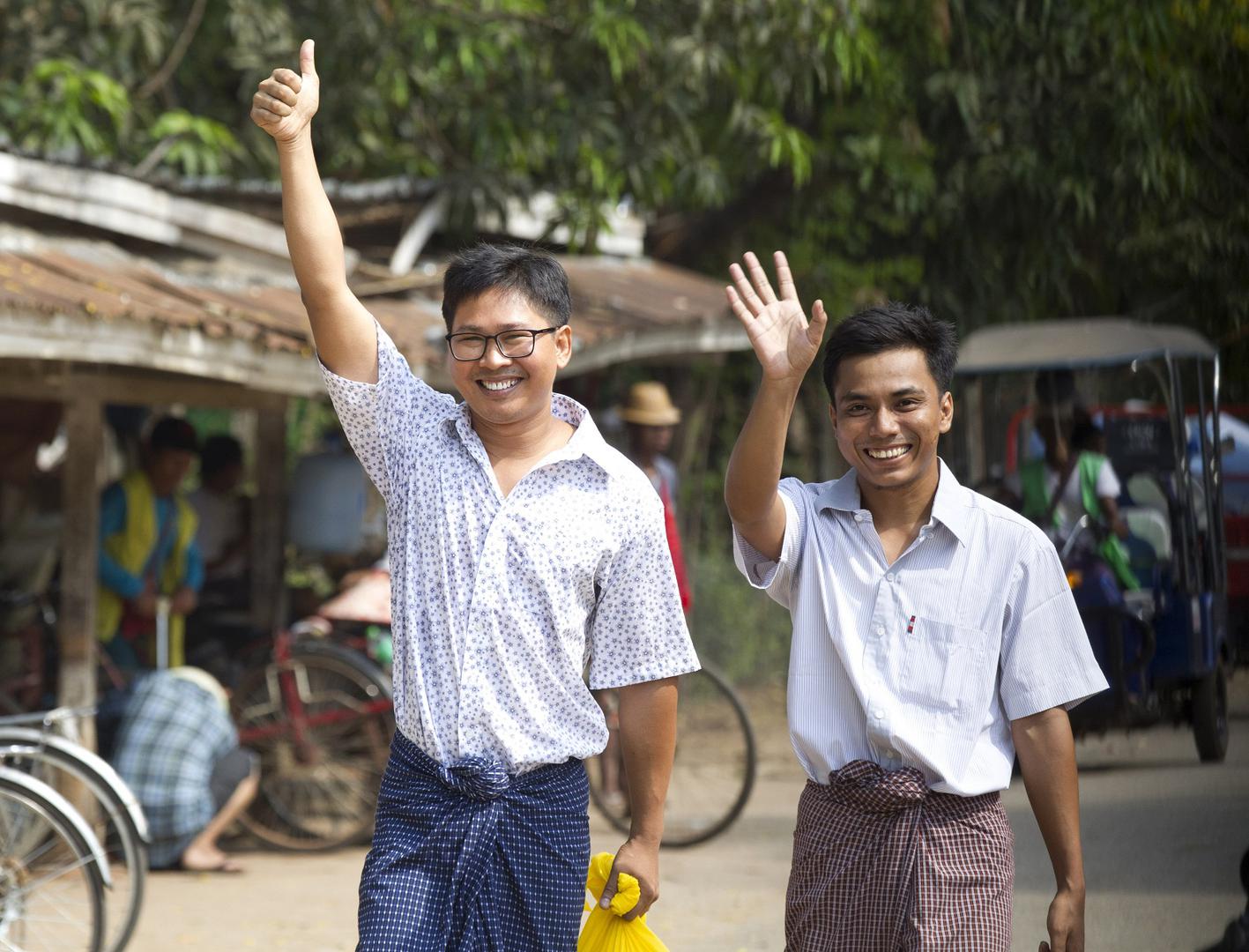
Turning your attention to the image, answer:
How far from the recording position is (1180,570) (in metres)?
4.25

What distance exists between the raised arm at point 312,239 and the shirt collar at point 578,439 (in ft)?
0.58

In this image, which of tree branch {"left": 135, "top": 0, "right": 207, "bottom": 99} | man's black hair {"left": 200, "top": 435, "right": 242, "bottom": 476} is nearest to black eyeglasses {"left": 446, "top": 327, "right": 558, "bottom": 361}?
man's black hair {"left": 200, "top": 435, "right": 242, "bottom": 476}

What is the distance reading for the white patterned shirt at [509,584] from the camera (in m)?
2.55

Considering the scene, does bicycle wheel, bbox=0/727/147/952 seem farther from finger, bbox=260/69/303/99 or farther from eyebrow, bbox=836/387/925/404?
eyebrow, bbox=836/387/925/404

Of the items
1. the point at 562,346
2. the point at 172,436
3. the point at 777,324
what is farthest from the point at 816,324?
the point at 172,436

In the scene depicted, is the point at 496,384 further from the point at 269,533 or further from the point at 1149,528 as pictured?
the point at 269,533

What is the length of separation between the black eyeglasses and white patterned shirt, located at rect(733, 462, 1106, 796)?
533 mm

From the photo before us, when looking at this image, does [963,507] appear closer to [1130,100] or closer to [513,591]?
[513,591]

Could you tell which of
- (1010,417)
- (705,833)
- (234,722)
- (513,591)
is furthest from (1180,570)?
(234,722)

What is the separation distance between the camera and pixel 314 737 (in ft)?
21.9

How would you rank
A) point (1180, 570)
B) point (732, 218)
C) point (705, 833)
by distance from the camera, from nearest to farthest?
point (1180, 570) → point (705, 833) → point (732, 218)

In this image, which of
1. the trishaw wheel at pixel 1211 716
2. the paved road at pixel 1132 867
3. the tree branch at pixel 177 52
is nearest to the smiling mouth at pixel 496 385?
the paved road at pixel 1132 867

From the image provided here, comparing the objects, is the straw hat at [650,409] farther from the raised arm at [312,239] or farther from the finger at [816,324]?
the finger at [816,324]

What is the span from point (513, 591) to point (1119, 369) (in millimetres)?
2568
